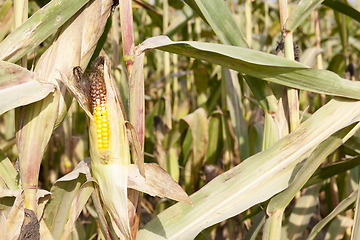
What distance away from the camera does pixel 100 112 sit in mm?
704

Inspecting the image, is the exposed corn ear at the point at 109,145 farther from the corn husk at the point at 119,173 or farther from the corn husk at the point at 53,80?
the corn husk at the point at 53,80

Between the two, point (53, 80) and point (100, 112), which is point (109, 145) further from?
point (53, 80)

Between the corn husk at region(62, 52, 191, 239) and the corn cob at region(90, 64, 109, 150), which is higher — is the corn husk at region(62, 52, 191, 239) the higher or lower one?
the lower one

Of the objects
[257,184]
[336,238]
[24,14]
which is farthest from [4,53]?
[336,238]

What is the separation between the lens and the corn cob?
700 mm

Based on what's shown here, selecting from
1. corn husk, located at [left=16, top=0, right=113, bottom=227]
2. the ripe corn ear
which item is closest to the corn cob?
the ripe corn ear

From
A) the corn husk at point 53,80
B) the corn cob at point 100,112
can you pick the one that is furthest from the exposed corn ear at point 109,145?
the corn husk at point 53,80

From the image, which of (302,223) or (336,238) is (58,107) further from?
(336,238)

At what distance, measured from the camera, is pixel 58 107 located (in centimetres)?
78

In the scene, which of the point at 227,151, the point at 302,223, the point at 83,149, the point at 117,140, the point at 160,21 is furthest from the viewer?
the point at 83,149

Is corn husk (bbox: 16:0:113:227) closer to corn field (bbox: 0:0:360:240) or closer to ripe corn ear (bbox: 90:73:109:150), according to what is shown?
corn field (bbox: 0:0:360:240)

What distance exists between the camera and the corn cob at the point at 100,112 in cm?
70

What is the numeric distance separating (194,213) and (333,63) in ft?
5.31

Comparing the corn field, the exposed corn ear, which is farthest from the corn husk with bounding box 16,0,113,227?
the exposed corn ear
